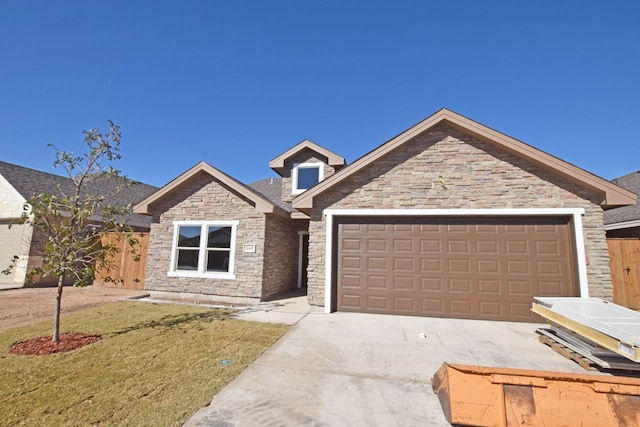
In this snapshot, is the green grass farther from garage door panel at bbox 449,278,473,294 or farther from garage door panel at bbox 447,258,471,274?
garage door panel at bbox 447,258,471,274

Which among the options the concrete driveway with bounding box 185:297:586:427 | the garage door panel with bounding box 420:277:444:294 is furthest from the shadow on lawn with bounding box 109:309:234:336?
the garage door panel with bounding box 420:277:444:294

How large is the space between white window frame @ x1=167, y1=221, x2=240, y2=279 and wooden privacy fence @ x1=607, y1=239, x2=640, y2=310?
Result: 12.5 meters

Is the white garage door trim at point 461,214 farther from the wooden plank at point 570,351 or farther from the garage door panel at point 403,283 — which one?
the wooden plank at point 570,351

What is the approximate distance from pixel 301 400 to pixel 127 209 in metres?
6.04

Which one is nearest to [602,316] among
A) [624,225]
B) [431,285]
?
[431,285]

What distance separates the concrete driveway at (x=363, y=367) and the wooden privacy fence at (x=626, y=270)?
4014 millimetres

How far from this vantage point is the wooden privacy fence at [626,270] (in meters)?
8.35

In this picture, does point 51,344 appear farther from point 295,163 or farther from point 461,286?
point 295,163

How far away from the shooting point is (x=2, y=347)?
520 centimetres

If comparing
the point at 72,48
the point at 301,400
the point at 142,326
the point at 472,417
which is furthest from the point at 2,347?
the point at 72,48

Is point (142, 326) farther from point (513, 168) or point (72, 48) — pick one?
point (513, 168)

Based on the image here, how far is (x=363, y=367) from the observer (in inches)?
176

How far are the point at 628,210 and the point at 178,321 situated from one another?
17304 millimetres

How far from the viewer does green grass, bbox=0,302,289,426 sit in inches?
124
